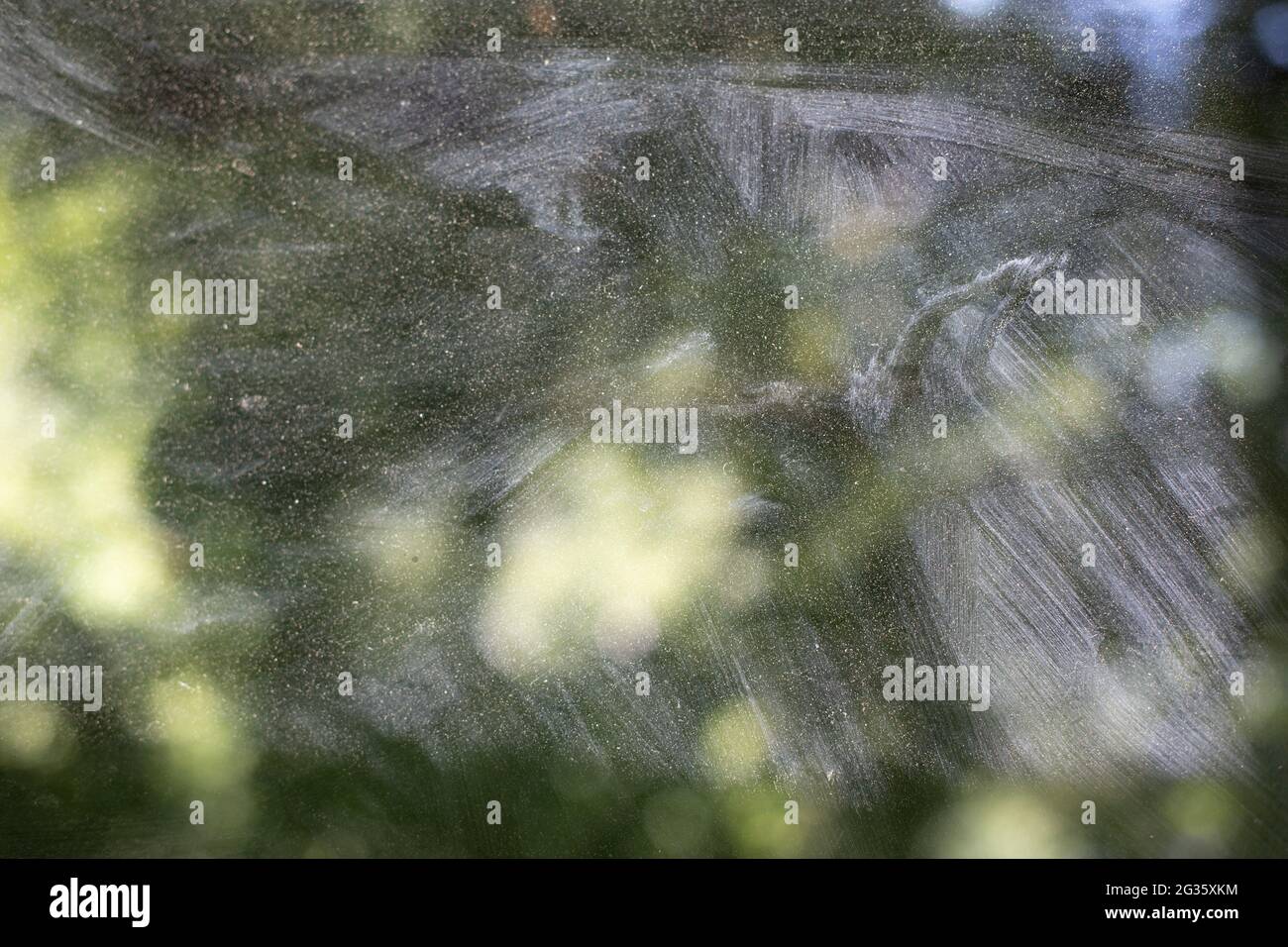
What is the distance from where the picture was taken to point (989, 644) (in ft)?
11.3

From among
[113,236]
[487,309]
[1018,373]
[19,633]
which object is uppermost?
[113,236]

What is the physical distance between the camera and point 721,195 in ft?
11.0

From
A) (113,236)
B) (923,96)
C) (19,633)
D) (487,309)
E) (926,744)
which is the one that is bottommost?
(926,744)

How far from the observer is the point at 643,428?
3.39 metres

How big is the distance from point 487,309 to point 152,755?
251 cm

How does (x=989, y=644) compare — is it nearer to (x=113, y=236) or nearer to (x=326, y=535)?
(x=326, y=535)

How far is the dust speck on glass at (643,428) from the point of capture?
327cm

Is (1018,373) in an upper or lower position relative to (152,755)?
upper

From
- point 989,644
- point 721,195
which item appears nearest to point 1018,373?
point 989,644

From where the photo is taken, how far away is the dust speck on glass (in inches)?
129
